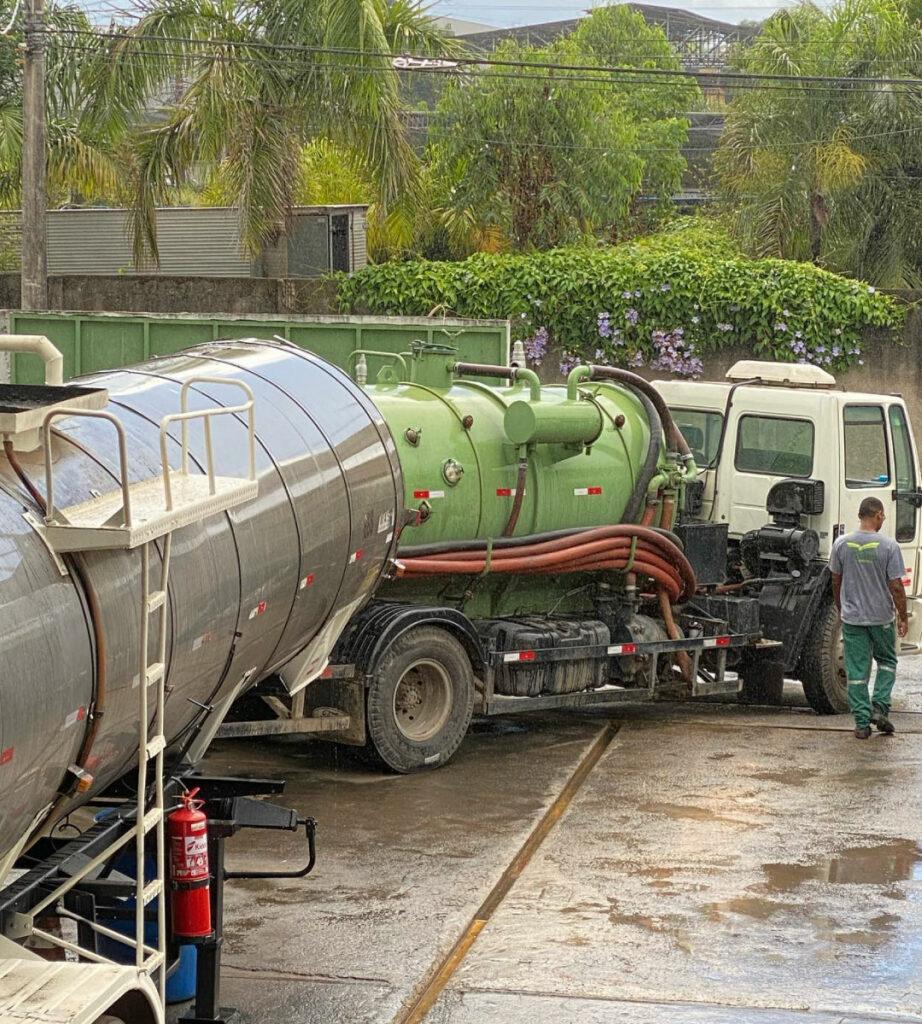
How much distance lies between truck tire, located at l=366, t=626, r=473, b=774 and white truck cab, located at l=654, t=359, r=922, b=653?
3.19 meters

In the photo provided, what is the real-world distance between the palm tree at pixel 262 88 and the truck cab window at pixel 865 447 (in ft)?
32.6

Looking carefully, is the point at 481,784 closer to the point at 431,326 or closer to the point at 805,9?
the point at 431,326

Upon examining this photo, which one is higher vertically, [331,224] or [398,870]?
[331,224]

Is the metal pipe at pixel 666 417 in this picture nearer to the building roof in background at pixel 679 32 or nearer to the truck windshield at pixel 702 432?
the truck windshield at pixel 702 432

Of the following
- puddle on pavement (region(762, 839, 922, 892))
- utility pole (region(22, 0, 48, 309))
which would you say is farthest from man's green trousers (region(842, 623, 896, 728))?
utility pole (region(22, 0, 48, 309))

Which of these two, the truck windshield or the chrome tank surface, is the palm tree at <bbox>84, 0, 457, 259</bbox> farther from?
the chrome tank surface

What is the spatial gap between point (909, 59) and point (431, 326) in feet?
44.4

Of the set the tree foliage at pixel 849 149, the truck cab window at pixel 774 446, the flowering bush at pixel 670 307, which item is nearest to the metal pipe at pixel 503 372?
the truck cab window at pixel 774 446

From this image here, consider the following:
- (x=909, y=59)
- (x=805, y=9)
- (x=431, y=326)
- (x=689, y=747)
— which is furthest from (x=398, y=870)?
(x=805, y=9)

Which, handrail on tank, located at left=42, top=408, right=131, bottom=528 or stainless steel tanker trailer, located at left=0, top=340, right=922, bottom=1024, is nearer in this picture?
handrail on tank, located at left=42, top=408, right=131, bottom=528

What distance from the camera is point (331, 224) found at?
25.0 m

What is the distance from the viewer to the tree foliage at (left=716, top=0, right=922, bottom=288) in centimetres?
2623

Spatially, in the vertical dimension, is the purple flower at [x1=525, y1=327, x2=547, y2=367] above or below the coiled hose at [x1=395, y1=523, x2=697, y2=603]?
above

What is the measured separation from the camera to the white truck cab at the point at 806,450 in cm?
1319
